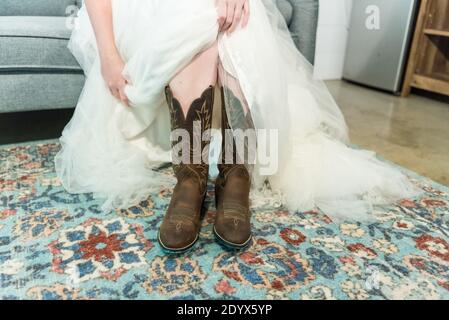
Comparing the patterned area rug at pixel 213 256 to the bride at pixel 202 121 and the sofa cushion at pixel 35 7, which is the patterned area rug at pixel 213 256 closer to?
the bride at pixel 202 121

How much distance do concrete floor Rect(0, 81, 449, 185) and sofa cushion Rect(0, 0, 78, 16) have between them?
407mm

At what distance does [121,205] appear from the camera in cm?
94

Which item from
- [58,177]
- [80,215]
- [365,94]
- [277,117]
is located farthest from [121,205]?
[365,94]

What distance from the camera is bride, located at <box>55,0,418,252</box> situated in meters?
0.82

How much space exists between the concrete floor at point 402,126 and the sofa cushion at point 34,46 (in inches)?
42.9

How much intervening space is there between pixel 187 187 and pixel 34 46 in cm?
72

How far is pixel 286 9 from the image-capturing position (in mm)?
1556

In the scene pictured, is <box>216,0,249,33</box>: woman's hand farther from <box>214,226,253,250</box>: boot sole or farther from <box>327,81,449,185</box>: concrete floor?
<box>327,81,449,185</box>: concrete floor

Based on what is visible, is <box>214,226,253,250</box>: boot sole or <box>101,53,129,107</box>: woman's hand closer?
<box>214,226,253,250</box>: boot sole

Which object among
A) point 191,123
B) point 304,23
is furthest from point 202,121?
point 304,23

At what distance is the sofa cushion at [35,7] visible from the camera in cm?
154

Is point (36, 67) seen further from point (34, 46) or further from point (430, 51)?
point (430, 51)

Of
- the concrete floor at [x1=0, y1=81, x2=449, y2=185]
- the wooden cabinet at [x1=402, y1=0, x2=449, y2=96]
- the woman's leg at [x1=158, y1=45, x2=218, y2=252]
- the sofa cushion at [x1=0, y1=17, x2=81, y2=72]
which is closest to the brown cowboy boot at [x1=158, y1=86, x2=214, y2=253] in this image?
the woman's leg at [x1=158, y1=45, x2=218, y2=252]
